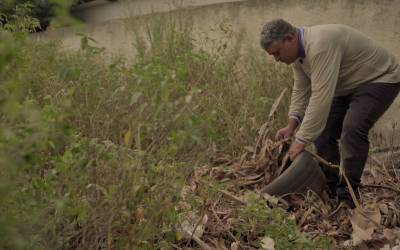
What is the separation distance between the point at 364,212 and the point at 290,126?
3.39ft

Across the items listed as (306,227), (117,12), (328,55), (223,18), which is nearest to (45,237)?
(306,227)

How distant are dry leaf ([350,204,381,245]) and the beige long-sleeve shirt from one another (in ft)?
2.09

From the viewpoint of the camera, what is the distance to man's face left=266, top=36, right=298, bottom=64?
16.1 feet

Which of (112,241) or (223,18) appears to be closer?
(112,241)

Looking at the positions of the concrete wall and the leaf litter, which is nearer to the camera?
the leaf litter

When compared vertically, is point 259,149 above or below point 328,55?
below

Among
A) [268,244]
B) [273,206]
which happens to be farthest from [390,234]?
[268,244]

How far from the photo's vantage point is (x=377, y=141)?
22.0 feet

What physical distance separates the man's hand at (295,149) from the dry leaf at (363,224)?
0.58 metres

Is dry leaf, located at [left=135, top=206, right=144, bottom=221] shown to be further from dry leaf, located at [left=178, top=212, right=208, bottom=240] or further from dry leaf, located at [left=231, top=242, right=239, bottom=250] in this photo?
dry leaf, located at [left=231, top=242, right=239, bottom=250]

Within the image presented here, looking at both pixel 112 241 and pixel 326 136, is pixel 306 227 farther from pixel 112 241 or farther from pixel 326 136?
pixel 112 241

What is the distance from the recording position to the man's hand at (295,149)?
16.3ft

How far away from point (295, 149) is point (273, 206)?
0.60m

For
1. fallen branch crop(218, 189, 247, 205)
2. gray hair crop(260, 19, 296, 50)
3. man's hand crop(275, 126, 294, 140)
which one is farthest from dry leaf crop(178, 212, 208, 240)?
gray hair crop(260, 19, 296, 50)
